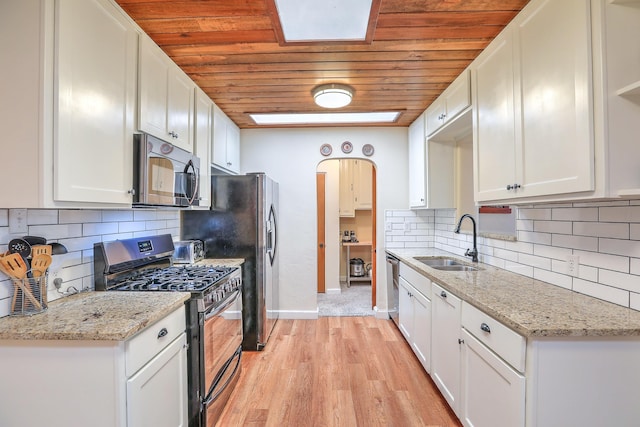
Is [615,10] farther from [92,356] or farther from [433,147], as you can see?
[92,356]

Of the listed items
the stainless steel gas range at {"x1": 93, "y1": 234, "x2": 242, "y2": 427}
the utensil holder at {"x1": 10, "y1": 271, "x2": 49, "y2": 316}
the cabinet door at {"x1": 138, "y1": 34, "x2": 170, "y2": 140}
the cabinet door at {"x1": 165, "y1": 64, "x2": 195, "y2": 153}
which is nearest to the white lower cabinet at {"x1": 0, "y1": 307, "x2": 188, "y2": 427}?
the utensil holder at {"x1": 10, "y1": 271, "x2": 49, "y2": 316}

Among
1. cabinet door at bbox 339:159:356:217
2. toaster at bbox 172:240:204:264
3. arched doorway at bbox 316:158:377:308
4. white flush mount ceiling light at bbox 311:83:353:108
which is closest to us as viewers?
white flush mount ceiling light at bbox 311:83:353:108

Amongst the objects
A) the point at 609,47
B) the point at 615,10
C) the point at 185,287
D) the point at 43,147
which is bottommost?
the point at 185,287

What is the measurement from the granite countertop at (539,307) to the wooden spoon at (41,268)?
2.01 metres

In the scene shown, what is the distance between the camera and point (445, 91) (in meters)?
2.58

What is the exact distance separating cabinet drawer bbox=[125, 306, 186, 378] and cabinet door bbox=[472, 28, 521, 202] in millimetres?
1925

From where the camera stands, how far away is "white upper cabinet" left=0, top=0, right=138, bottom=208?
115 centimetres

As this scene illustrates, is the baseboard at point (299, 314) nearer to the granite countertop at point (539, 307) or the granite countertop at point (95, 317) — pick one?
the granite countertop at point (539, 307)

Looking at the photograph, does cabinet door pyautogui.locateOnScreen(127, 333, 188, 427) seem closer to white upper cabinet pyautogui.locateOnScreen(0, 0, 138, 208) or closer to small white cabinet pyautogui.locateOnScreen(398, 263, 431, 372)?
white upper cabinet pyautogui.locateOnScreen(0, 0, 138, 208)

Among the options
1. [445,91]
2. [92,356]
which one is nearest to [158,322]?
[92,356]

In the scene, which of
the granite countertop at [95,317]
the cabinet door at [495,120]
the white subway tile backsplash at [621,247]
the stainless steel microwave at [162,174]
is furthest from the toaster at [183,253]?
the white subway tile backsplash at [621,247]

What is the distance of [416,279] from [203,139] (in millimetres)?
2153

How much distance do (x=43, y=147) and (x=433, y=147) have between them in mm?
2979

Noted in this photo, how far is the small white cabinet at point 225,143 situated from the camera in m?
2.86
